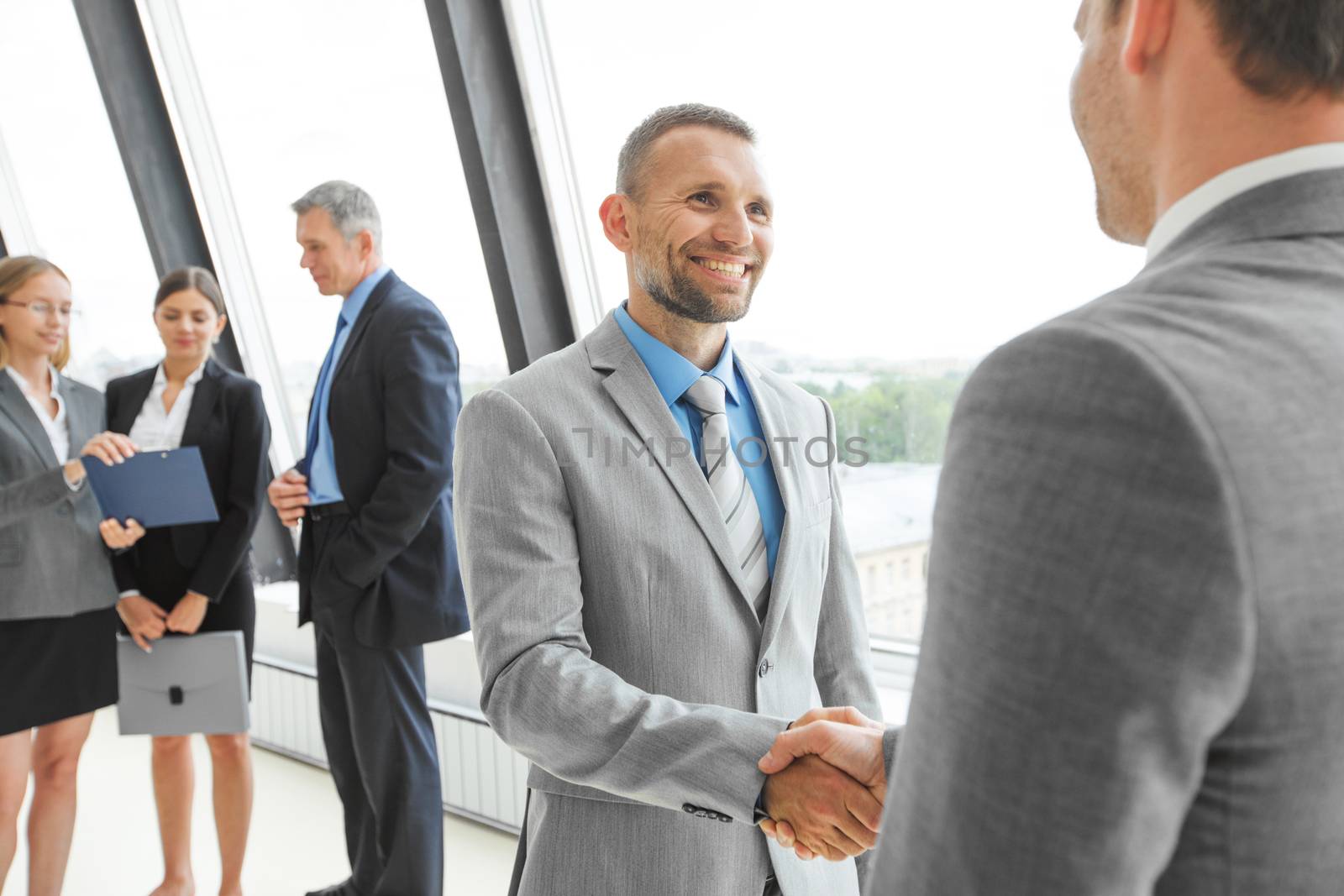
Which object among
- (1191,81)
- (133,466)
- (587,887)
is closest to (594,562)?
(587,887)

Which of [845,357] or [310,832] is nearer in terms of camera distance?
[845,357]

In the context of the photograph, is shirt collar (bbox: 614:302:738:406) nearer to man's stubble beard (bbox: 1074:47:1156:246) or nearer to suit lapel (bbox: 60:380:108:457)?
man's stubble beard (bbox: 1074:47:1156:246)

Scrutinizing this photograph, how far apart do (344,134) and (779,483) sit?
10.5 ft

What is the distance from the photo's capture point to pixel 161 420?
10.9ft

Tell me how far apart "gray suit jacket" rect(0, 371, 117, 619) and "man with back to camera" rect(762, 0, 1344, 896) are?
10.2ft

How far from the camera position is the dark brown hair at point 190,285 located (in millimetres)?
3258

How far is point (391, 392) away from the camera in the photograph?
9.05 ft

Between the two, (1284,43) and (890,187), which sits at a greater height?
(1284,43)

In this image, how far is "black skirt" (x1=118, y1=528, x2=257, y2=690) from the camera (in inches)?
127

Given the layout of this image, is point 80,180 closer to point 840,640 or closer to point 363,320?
point 363,320

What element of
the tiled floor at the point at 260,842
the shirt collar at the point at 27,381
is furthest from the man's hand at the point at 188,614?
the tiled floor at the point at 260,842

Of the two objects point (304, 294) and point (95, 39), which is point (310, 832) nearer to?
point (304, 294)

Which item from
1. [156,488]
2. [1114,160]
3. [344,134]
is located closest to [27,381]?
[156,488]

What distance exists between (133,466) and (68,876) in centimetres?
164
